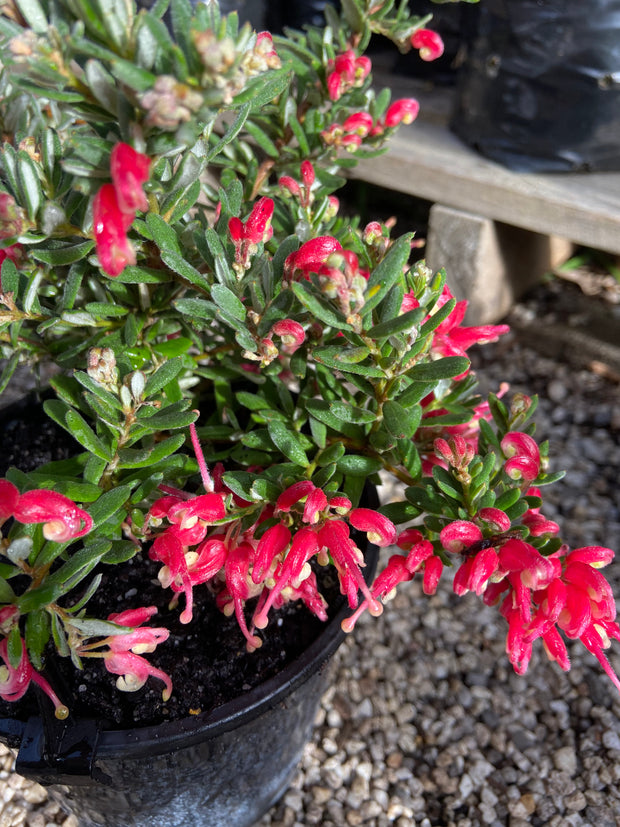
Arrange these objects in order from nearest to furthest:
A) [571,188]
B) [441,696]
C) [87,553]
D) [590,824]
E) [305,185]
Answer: [87,553], [305,185], [590,824], [441,696], [571,188]

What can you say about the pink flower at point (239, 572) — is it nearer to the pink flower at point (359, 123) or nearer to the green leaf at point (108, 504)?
the green leaf at point (108, 504)

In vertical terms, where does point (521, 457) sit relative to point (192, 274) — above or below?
below

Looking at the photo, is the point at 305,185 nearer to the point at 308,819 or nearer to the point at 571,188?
the point at 308,819

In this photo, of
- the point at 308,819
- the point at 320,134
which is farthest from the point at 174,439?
the point at 308,819

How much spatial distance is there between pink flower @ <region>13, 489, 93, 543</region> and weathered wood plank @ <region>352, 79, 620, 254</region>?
4.50ft

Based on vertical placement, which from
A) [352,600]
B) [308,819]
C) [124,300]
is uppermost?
[124,300]

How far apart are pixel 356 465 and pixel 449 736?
25.6 inches

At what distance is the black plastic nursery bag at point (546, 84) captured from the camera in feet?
5.08

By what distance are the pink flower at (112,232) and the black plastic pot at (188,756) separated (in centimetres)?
46

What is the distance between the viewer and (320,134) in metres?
0.90

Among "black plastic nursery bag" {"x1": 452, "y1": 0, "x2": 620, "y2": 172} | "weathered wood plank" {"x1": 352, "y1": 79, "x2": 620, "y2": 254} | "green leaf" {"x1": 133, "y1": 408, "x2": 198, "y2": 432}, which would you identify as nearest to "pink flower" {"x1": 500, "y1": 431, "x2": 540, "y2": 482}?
"green leaf" {"x1": 133, "y1": 408, "x2": 198, "y2": 432}

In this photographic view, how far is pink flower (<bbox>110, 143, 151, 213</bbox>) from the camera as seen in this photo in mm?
491

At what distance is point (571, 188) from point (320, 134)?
95cm

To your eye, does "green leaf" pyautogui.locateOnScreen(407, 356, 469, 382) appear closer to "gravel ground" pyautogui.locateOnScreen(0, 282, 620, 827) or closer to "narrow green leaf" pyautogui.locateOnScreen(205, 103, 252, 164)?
"narrow green leaf" pyautogui.locateOnScreen(205, 103, 252, 164)
